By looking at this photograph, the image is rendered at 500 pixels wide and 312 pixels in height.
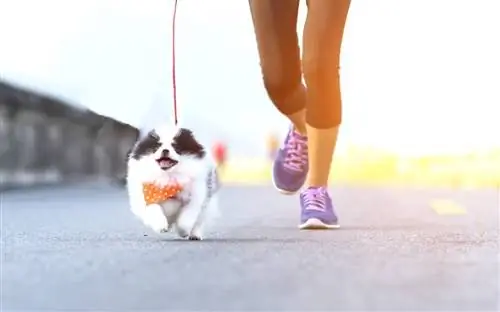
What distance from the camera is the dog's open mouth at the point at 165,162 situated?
1506 millimetres

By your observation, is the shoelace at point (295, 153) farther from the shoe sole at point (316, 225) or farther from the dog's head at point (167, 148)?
the dog's head at point (167, 148)

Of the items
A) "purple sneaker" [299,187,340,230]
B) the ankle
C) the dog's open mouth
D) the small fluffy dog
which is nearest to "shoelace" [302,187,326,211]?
"purple sneaker" [299,187,340,230]

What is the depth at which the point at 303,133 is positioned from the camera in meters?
1.81

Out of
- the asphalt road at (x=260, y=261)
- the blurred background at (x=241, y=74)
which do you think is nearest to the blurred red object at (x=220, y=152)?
the blurred background at (x=241, y=74)

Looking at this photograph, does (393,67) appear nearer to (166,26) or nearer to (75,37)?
(166,26)

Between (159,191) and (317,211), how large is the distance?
1.09 ft

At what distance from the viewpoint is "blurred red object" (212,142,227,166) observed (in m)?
1.69

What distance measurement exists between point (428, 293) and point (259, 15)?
2.24 ft

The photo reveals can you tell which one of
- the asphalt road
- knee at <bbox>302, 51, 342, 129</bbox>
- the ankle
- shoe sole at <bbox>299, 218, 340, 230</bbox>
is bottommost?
the asphalt road

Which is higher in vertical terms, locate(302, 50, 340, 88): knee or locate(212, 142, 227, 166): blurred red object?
locate(302, 50, 340, 88): knee

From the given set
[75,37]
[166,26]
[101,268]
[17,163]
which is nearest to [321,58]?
[166,26]

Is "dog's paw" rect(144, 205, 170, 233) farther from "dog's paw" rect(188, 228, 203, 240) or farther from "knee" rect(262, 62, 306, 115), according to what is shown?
"knee" rect(262, 62, 306, 115)

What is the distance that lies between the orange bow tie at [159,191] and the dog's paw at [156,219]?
0.8 inches

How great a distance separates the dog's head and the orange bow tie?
29mm
